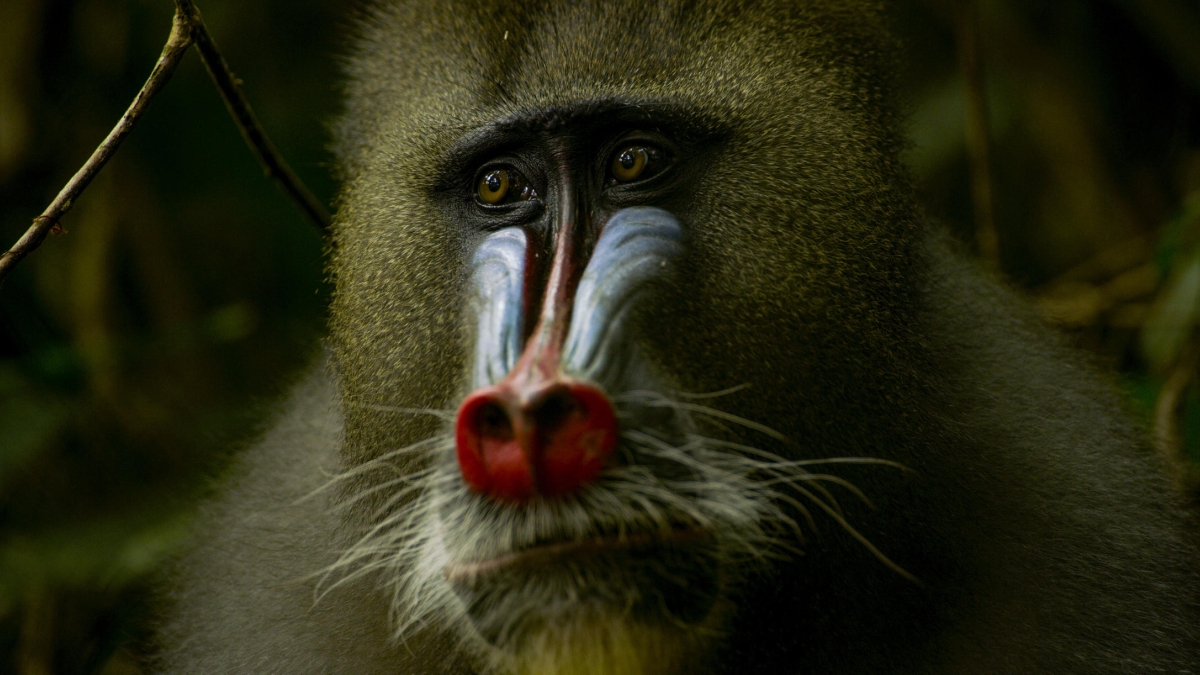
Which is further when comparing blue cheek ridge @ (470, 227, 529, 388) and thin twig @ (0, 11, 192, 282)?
thin twig @ (0, 11, 192, 282)

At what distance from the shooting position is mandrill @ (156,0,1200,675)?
6.63ft

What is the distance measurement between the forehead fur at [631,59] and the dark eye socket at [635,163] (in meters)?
0.13

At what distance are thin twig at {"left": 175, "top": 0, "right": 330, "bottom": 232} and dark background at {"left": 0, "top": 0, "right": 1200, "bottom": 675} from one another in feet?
0.39

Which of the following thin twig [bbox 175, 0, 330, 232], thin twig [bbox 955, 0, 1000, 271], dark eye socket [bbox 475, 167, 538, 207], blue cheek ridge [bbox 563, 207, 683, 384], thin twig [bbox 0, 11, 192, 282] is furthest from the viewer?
thin twig [bbox 955, 0, 1000, 271]

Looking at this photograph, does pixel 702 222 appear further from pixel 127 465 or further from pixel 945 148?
pixel 945 148

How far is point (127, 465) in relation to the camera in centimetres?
438

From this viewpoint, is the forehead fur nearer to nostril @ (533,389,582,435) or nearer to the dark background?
the dark background

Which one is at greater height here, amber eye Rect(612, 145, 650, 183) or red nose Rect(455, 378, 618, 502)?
amber eye Rect(612, 145, 650, 183)

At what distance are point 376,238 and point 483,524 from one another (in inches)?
32.9

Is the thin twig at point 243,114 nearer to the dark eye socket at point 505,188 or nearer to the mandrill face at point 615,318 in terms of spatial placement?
the mandrill face at point 615,318

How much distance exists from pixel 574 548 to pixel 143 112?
4.53 ft

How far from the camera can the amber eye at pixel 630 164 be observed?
7.59ft

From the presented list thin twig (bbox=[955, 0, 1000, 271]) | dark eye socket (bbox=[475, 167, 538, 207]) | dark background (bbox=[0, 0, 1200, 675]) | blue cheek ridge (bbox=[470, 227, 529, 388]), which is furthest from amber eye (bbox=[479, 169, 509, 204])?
thin twig (bbox=[955, 0, 1000, 271])

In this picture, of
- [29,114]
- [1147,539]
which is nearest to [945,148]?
[1147,539]
